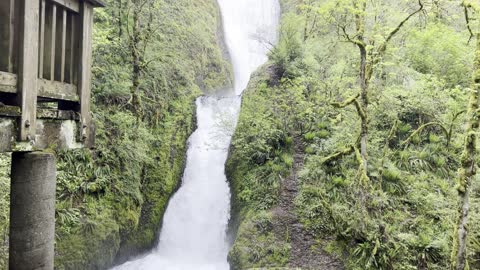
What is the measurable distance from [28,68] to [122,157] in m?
7.16

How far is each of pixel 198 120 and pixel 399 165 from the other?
8.51m

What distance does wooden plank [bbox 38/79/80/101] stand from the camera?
161 inches

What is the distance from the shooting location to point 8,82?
3547mm

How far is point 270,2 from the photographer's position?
30266mm

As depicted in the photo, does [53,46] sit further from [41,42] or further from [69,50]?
[69,50]

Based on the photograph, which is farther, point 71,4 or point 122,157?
point 122,157

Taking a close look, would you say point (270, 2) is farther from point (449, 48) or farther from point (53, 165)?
point (53, 165)

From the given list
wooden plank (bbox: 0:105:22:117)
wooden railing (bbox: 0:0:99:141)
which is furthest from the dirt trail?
wooden plank (bbox: 0:105:22:117)

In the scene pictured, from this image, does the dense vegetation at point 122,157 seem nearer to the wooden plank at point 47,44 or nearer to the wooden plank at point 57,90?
the wooden plank at point 57,90

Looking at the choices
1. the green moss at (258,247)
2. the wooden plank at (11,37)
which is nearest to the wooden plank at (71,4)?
the wooden plank at (11,37)

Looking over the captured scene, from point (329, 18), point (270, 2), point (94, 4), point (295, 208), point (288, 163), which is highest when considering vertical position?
point (270, 2)

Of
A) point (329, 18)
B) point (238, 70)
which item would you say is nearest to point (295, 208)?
point (329, 18)

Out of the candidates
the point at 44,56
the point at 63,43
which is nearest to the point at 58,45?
the point at 63,43

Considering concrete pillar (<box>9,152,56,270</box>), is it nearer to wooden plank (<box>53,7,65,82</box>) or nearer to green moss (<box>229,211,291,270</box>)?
wooden plank (<box>53,7,65,82</box>)
